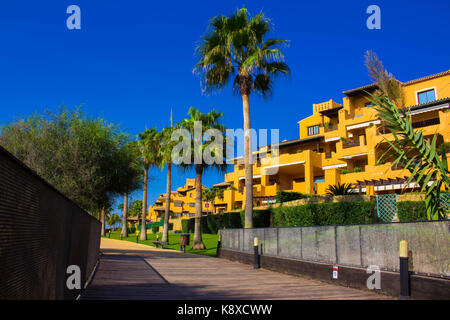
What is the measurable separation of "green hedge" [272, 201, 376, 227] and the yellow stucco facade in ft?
19.2

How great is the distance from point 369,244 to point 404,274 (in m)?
1.82

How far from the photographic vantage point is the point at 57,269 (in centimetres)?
502

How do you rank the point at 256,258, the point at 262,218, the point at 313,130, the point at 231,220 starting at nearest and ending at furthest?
the point at 256,258 < the point at 262,218 < the point at 231,220 < the point at 313,130

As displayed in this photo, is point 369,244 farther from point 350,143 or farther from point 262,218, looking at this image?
point 350,143

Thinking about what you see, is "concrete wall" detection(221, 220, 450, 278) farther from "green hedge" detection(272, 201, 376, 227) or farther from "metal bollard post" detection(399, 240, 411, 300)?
"green hedge" detection(272, 201, 376, 227)

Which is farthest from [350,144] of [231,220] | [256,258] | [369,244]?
[369,244]

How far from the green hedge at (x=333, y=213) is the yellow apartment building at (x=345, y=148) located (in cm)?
343

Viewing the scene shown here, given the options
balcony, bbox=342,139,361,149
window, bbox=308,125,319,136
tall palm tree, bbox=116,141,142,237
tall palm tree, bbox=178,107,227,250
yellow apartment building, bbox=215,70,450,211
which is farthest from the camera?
window, bbox=308,125,319,136

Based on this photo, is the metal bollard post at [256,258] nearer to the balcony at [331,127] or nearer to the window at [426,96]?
the window at [426,96]

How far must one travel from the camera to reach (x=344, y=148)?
134ft

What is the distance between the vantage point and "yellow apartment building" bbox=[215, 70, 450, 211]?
3409cm

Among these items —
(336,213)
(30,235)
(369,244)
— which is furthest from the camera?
(336,213)

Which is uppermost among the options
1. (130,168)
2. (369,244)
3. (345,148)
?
(345,148)

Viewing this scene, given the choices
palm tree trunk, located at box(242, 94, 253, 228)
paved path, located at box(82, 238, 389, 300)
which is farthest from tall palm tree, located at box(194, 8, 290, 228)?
paved path, located at box(82, 238, 389, 300)
